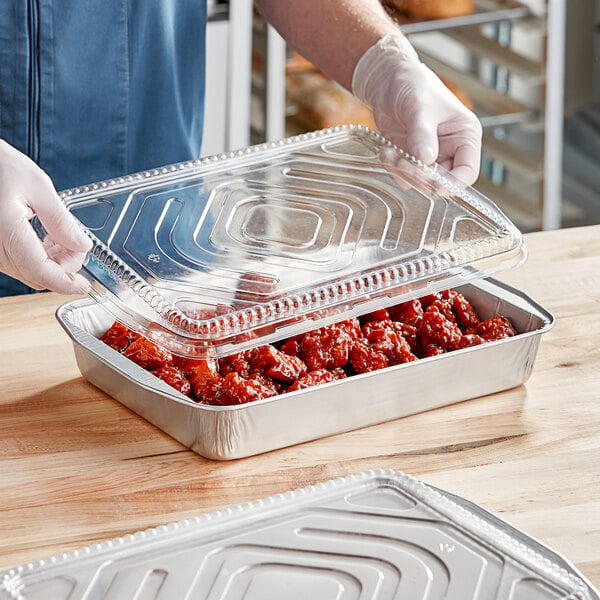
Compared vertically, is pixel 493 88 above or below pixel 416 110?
below

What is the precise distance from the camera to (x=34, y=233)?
48.2 inches

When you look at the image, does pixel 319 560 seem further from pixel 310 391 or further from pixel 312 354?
pixel 312 354

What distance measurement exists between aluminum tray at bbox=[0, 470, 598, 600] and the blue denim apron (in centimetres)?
101

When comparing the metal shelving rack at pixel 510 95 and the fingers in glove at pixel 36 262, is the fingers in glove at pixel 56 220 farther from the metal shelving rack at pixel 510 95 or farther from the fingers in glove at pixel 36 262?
the metal shelving rack at pixel 510 95

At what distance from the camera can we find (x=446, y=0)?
3.17m

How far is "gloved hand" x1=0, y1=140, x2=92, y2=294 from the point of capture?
120 centimetres

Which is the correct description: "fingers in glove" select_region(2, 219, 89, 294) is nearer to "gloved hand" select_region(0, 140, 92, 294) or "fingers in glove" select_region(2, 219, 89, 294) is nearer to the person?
"gloved hand" select_region(0, 140, 92, 294)

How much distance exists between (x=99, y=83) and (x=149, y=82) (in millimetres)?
118

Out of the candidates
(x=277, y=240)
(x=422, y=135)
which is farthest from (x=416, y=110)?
(x=277, y=240)

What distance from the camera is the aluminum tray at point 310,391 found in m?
1.18

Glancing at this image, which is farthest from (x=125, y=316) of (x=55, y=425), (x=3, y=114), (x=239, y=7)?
(x=239, y=7)

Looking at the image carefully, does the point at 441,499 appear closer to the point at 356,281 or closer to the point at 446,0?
the point at 356,281

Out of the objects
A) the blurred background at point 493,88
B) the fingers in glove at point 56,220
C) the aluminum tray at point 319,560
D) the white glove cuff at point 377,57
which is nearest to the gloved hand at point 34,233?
the fingers in glove at point 56,220

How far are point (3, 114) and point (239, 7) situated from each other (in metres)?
1.22
